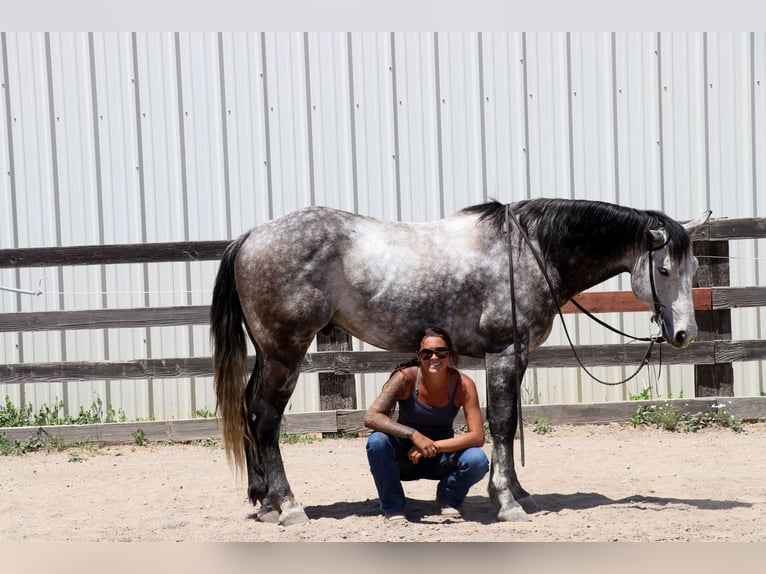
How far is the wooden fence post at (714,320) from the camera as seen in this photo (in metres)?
7.29

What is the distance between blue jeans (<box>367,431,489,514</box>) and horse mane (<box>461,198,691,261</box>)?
1273 millimetres

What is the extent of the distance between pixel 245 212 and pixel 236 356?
3349 millimetres

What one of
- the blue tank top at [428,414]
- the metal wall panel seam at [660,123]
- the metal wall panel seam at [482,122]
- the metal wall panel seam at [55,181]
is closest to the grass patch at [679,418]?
the metal wall panel seam at [660,123]

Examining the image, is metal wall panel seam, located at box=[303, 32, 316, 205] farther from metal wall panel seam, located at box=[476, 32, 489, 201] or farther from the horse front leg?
the horse front leg

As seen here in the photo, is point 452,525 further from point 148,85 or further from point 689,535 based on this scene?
point 148,85

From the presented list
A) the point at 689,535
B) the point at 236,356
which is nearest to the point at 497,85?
the point at 236,356

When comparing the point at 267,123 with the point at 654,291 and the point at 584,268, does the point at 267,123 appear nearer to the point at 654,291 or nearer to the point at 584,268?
the point at 584,268

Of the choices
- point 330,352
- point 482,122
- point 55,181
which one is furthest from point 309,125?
point 55,181

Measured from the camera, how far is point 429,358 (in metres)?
4.20

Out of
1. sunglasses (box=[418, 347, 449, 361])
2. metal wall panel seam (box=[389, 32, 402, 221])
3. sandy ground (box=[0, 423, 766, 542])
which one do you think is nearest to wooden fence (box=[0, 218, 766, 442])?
sandy ground (box=[0, 423, 766, 542])

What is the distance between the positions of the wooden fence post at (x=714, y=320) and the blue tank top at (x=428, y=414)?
3808mm

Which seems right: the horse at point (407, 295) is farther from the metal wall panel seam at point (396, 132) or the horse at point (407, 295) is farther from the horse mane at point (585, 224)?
the metal wall panel seam at point (396, 132)

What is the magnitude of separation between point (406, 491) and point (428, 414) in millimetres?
1058

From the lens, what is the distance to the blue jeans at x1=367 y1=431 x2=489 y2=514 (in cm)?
434
